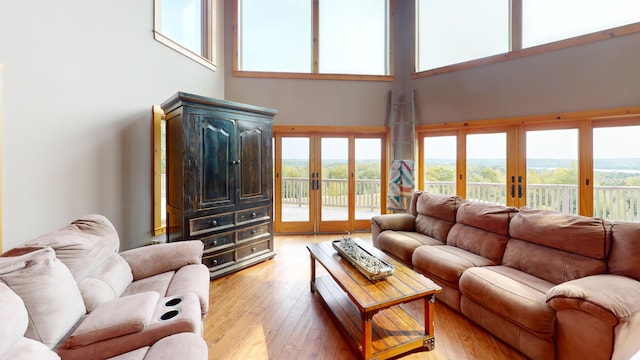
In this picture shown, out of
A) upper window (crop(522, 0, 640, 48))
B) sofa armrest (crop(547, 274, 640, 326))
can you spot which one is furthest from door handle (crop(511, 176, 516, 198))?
sofa armrest (crop(547, 274, 640, 326))

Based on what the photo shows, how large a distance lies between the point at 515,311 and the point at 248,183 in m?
2.87

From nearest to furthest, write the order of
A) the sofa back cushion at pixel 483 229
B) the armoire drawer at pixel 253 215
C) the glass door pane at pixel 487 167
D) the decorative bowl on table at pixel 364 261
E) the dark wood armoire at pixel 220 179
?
1. the decorative bowl on table at pixel 364 261
2. the sofa back cushion at pixel 483 229
3. the dark wood armoire at pixel 220 179
4. the armoire drawer at pixel 253 215
5. the glass door pane at pixel 487 167

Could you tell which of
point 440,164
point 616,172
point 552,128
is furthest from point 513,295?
point 440,164

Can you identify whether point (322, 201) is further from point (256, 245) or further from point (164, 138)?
point (164, 138)

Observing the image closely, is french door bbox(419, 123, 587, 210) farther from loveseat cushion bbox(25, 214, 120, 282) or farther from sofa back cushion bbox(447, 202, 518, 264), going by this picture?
loveseat cushion bbox(25, 214, 120, 282)

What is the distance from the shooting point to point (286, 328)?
2115 mm

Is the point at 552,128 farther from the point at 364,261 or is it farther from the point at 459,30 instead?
the point at 364,261

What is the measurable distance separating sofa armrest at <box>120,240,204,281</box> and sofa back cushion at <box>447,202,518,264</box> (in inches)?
104

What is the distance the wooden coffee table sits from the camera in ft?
5.43

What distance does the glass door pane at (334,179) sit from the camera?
16.1ft

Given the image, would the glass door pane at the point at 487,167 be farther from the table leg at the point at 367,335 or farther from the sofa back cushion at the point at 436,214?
the table leg at the point at 367,335

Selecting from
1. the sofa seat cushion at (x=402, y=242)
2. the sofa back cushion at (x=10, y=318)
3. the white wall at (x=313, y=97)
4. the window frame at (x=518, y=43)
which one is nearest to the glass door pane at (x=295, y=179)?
the white wall at (x=313, y=97)

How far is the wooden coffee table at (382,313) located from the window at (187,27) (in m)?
3.34

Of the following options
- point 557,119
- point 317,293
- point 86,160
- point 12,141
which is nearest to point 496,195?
point 557,119
